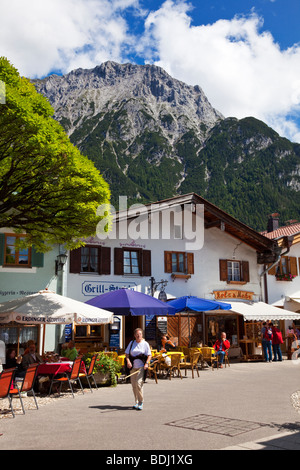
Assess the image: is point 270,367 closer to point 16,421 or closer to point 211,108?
point 16,421

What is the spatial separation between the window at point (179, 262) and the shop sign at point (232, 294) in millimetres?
1799

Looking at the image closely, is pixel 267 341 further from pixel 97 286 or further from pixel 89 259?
pixel 89 259

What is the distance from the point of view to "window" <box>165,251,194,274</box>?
1980 centimetres

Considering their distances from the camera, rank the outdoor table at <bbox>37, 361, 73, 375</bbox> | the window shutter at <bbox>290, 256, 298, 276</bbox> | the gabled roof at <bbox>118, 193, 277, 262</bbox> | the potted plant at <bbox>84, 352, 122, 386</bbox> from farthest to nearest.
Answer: the window shutter at <bbox>290, 256, 298, 276</bbox> < the gabled roof at <bbox>118, 193, 277, 262</bbox> < the potted plant at <bbox>84, 352, 122, 386</bbox> < the outdoor table at <bbox>37, 361, 73, 375</bbox>

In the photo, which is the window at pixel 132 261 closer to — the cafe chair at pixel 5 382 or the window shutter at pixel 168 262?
the window shutter at pixel 168 262

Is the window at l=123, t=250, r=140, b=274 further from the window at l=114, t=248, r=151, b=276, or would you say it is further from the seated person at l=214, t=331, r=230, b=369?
the seated person at l=214, t=331, r=230, b=369

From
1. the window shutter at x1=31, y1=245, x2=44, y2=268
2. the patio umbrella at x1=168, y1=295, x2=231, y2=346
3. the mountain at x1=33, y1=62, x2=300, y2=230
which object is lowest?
the patio umbrella at x1=168, y1=295, x2=231, y2=346

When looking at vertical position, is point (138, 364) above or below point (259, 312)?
below

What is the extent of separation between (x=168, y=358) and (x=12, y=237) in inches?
266

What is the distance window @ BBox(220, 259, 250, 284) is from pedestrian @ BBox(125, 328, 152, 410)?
13126 millimetres

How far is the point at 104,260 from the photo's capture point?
58.9 ft

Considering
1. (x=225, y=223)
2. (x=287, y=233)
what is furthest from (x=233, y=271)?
(x=287, y=233)

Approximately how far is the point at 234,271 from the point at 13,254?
10892 mm

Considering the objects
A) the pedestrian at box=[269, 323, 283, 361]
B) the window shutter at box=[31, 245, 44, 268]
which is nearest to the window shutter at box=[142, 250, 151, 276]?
the window shutter at box=[31, 245, 44, 268]
